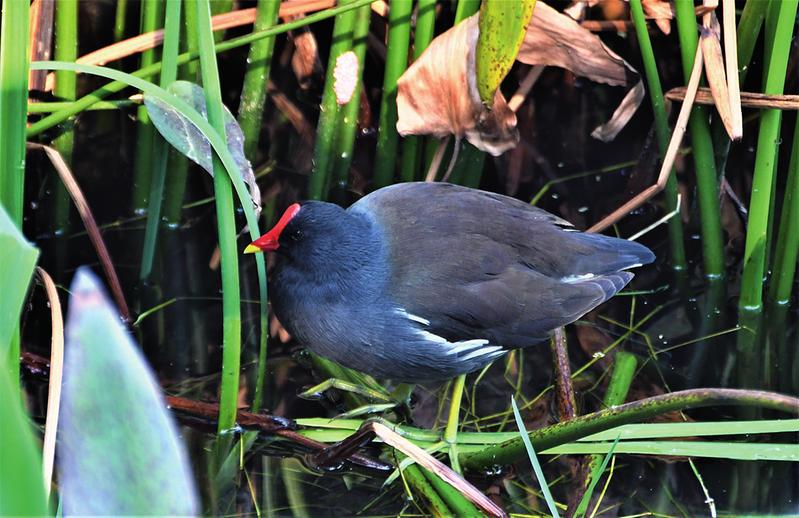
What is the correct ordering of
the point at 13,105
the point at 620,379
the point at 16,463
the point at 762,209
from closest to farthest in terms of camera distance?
the point at 16,463
the point at 13,105
the point at 620,379
the point at 762,209

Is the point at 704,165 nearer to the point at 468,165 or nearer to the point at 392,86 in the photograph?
the point at 468,165

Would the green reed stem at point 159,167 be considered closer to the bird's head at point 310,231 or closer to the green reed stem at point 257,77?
the green reed stem at point 257,77

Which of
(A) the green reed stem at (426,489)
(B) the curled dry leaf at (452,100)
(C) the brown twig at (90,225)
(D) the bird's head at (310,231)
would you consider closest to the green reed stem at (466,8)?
(B) the curled dry leaf at (452,100)

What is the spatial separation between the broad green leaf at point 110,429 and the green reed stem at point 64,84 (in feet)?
7.47

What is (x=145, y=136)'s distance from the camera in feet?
9.62

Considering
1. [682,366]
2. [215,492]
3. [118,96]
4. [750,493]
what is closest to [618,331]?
[682,366]

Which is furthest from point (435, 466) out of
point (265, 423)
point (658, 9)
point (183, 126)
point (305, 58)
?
point (305, 58)

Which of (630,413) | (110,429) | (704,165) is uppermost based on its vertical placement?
(704,165)

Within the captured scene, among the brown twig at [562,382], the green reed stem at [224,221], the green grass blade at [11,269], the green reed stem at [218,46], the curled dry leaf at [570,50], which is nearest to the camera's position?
the green grass blade at [11,269]

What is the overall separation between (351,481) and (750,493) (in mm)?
969

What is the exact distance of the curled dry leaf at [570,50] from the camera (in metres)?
2.79

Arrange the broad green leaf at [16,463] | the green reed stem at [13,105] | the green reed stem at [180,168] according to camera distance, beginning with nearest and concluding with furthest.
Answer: the broad green leaf at [16,463] → the green reed stem at [13,105] → the green reed stem at [180,168]

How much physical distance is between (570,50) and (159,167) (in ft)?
4.34

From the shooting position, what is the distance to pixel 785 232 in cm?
262
